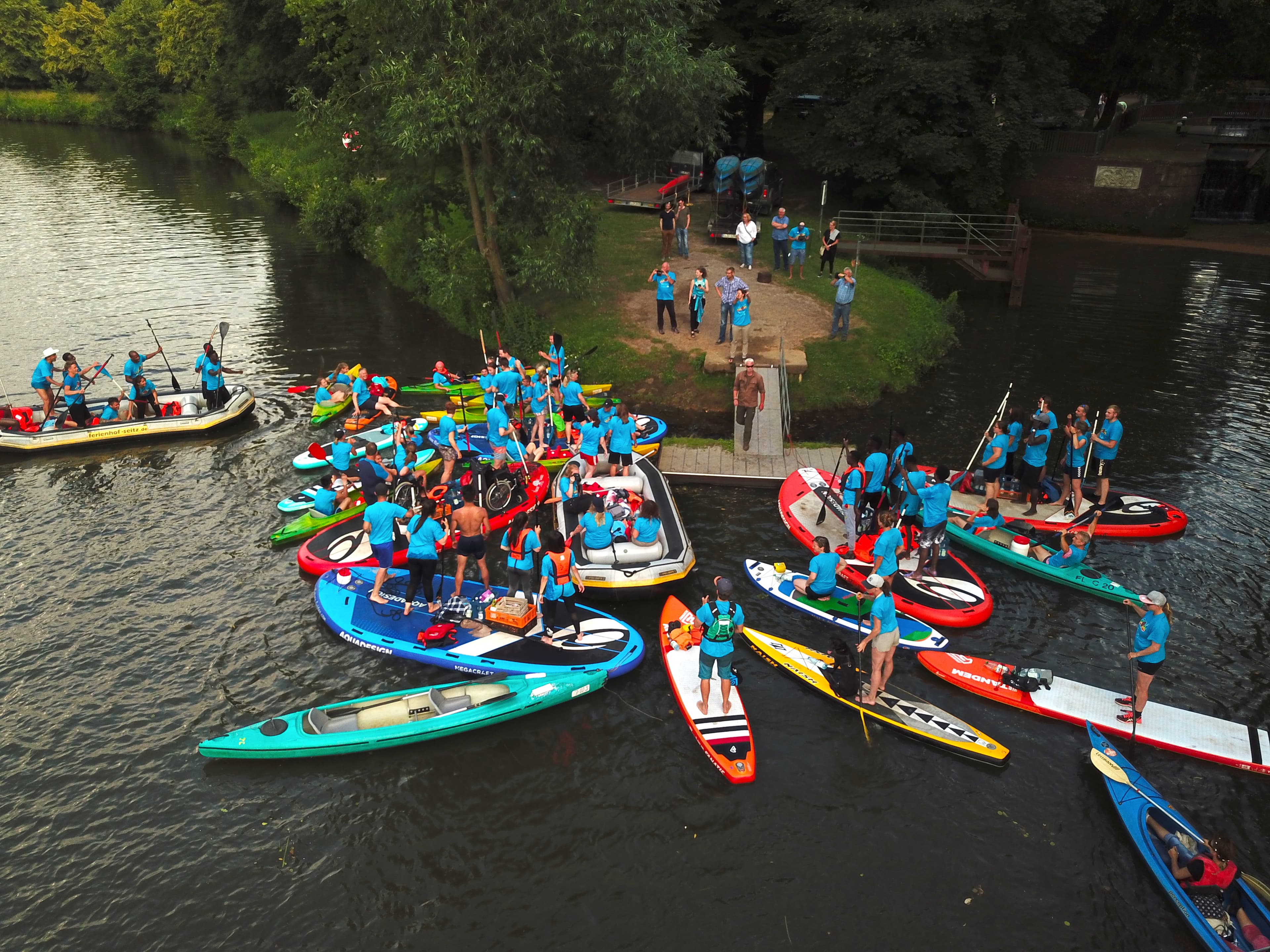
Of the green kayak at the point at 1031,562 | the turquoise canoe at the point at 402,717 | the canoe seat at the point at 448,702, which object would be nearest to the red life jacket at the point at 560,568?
the turquoise canoe at the point at 402,717

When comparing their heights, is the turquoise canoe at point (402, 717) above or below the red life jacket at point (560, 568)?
below

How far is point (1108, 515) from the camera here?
16953 millimetres

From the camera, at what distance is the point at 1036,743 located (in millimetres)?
11953

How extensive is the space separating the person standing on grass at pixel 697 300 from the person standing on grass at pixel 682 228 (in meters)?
3.80

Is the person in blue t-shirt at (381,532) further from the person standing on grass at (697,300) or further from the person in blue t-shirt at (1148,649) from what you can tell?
the person standing on grass at (697,300)

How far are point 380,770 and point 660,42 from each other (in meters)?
17.8

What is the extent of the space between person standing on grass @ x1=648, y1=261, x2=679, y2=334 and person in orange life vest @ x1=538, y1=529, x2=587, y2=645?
12.0 m

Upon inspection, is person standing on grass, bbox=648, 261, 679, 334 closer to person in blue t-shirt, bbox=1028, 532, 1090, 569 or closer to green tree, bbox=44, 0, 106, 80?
person in blue t-shirt, bbox=1028, 532, 1090, 569

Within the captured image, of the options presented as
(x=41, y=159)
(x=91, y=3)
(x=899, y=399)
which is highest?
(x=91, y=3)

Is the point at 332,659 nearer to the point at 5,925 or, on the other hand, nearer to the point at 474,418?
the point at 5,925

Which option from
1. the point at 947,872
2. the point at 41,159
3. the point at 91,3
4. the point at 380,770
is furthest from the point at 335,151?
the point at 91,3

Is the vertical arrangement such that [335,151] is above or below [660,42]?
below

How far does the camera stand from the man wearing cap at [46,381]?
20.3 metres

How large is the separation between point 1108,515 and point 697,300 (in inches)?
458
